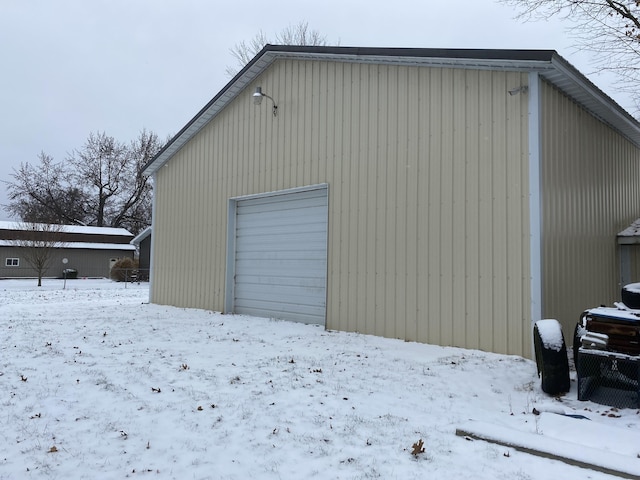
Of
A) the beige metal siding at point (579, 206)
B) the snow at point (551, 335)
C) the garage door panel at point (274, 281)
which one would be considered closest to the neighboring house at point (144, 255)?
the garage door panel at point (274, 281)

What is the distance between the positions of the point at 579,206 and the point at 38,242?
90.9ft

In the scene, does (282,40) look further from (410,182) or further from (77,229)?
(410,182)

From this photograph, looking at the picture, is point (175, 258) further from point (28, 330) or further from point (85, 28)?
point (85, 28)

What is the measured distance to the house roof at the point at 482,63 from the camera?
5.90 m

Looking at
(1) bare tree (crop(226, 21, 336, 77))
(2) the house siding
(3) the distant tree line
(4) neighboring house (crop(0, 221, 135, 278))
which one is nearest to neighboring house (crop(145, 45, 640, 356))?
(1) bare tree (crop(226, 21, 336, 77))

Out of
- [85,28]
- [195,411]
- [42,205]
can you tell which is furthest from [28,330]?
[42,205]

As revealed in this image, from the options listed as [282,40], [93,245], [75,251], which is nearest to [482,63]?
[282,40]

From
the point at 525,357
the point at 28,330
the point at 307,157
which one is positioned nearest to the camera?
the point at 525,357

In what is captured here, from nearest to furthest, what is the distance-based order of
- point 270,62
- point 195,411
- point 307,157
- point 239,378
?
point 195,411 → point 239,378 → point 307,157 → point 270,62

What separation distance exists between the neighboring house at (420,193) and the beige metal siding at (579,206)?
39mm

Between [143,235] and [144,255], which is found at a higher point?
[143,235]

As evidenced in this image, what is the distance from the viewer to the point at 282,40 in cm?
2558

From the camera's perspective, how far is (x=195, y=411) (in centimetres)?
389

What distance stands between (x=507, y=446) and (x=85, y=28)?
25010mm
